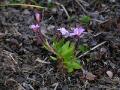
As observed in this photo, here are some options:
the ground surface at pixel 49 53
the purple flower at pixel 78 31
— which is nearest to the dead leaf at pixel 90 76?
the ground surface at pixel 49 53

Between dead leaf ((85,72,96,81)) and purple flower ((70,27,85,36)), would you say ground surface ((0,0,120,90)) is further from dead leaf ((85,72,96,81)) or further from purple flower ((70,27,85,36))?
purple flower ((70,27,85,36))

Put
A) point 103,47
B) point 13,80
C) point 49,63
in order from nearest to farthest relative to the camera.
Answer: point 13,80, point 49,63, point 103,47

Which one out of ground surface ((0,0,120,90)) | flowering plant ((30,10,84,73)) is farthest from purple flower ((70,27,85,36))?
ground surface ((0,0,120,90))

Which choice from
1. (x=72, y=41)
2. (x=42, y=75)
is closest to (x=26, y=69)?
(x=42, y=75)

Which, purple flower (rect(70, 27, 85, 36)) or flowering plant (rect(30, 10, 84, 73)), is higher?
purple flower (rect(70, 27, 85, 36))

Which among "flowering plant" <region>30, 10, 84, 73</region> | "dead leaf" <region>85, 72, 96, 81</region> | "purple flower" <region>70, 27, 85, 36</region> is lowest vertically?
"dead leaf" <region>85, 72, 96, 81</region>

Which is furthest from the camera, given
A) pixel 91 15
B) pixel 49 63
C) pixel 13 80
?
pixel 91 15

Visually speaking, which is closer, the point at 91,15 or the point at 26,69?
the point at 26,69

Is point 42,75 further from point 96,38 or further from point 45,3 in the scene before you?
point 45,3
